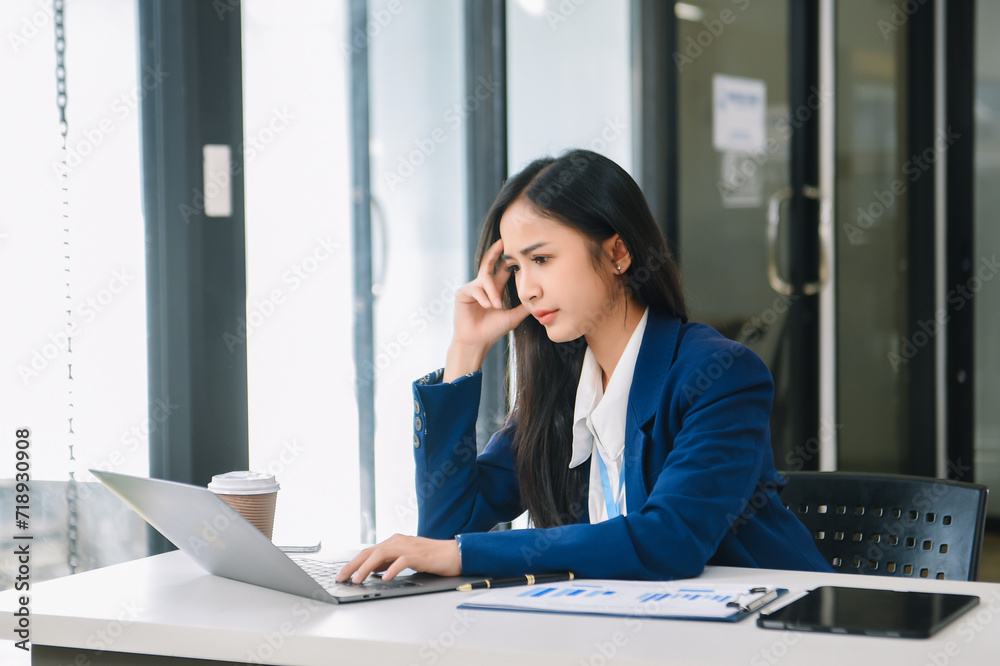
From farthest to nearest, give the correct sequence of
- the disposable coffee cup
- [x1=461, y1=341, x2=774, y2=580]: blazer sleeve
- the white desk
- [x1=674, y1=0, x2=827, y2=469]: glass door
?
[x1=674, y1=0, x2=827, y2=469]: glass door
the disposable coffee cup
[x1=461, y1=341, x2=774, y2=580]: blazer sleeve
the white desk

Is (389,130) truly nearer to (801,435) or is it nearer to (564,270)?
(564,270)

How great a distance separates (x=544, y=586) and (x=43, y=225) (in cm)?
109

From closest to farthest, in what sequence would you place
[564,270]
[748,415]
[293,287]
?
[748,415]
[564,270]
[293,287]

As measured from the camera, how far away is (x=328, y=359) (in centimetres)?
253

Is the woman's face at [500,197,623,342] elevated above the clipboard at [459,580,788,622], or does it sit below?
above

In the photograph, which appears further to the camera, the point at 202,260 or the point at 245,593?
the point at 202,260

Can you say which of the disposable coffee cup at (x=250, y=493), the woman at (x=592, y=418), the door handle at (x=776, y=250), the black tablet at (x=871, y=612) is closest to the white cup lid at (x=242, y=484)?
the disposable coffee cup at (x=250, y=493)

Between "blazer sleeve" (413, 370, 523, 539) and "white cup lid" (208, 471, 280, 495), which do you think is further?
"blazer sleeve" (413, 370, 523, 539)

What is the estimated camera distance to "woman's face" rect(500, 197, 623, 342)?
5.31 ft

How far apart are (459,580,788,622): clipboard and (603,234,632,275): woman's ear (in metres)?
0.57

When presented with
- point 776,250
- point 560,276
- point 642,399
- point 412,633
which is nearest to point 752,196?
point 776,250

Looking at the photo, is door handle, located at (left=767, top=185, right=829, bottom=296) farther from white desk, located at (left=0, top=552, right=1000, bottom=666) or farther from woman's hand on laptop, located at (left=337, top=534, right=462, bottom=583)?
woman's hand on laptop, located at (left=337, top=534, right=462, bottom=583)

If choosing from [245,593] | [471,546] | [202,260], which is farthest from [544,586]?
[202,260]

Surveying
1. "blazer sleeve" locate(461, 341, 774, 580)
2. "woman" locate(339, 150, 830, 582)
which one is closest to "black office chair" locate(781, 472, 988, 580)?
"woman" locate(339, 150, 830, 582)
